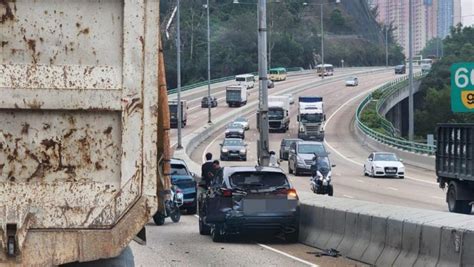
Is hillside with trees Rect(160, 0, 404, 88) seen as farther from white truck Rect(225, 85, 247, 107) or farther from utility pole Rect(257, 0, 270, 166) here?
utility pole Rect(257, 0, 270, 166)

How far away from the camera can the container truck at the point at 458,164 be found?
28.5m

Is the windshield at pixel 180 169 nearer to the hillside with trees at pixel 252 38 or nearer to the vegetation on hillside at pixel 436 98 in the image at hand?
the vegetation on hillside at pixel 436 98

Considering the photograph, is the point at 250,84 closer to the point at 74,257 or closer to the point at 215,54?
the point at 215,54

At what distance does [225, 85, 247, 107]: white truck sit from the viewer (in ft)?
358

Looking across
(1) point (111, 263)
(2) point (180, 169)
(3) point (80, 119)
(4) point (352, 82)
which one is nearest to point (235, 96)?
(4) point (352, 82)

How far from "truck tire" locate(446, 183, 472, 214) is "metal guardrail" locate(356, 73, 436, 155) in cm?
3117

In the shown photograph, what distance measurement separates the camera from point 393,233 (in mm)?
15312

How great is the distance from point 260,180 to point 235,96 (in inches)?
3531

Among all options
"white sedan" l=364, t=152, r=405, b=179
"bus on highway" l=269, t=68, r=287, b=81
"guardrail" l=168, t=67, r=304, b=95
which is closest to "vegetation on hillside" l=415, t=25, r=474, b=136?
"bus on highway" l=269, t=68, r=287, b=81

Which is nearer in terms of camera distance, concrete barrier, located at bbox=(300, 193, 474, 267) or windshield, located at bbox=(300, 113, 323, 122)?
concrete barrier, located at bbox=(300, 193, 474, 267)

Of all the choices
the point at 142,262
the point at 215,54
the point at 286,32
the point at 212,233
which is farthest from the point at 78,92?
the point at 286,32

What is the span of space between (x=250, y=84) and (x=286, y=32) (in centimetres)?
4698

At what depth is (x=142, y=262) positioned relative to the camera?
1691 cm

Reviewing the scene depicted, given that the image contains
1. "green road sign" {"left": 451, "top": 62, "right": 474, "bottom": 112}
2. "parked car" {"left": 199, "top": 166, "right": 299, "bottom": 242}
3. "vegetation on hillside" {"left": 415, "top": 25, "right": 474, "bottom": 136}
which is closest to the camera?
"parked car" {"left": 199, "top": 166, "right": 299, "bottom": 242}
